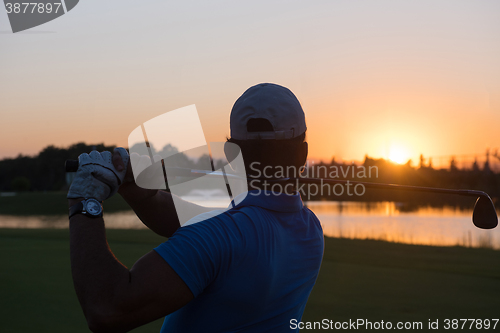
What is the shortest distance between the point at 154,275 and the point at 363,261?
707cm

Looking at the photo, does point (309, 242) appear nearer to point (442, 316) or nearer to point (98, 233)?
point (98, 233)

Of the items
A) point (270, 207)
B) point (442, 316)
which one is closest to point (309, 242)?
point (270, 207)

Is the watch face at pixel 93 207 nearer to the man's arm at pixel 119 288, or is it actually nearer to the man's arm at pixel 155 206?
the man's arm at pixel 119 288

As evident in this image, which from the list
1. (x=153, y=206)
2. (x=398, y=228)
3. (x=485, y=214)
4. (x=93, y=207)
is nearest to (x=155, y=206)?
(x=153, y=206)

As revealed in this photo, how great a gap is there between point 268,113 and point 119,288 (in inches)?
25.7

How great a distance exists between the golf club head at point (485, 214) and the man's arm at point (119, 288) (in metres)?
2.05

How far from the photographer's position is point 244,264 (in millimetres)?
1143

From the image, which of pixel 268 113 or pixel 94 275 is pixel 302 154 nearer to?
pixel 268 113

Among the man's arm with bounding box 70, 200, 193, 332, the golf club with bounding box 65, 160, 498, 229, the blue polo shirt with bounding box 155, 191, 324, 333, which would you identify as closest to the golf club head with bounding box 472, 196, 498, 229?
the golf club with bounding box 65, 160, 498, 229

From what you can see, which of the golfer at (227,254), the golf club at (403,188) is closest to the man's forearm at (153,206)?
the golf club at (403,188)

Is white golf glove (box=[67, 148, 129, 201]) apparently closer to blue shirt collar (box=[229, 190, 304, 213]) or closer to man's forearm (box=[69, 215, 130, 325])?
man's forearm (box=[69, 215, 130, 325])

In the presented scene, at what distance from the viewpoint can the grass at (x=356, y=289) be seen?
4414 millimetres

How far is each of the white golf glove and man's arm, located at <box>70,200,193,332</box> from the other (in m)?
0.20

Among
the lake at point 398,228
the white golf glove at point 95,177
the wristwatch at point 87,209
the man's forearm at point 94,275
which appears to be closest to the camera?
the man's forearm at point 94,275
